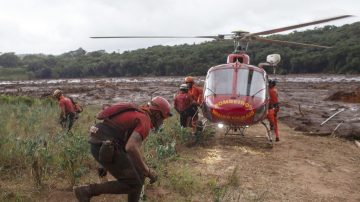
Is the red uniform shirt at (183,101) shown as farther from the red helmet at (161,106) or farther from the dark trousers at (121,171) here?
the dark trousers at (121,171)

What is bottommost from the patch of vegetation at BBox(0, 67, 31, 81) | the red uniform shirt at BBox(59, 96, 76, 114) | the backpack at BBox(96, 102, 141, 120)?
the patch of vegetation at BBox(0, 67, 31, 81)

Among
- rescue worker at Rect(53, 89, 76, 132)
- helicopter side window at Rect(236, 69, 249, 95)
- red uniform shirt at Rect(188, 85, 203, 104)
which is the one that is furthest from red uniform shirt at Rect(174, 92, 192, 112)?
rescue worker at Rect(53, 89, 76, 132)

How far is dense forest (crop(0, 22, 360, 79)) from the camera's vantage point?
5697cm

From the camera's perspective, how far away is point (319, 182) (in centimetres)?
863

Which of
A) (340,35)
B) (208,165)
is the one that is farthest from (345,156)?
(340,35)

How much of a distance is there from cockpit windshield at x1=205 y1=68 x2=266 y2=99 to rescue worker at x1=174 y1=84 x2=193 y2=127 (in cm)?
70

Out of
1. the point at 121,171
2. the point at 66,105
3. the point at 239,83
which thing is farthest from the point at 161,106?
the point at 66,105

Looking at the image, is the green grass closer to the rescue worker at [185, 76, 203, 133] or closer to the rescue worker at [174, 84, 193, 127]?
the rescue worker at [174, 84, 193, 127]

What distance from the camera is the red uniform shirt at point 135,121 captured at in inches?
208

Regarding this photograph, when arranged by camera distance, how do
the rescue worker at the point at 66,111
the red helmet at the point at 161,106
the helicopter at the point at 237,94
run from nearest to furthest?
1. the red helmet at the point at 161,106
2. the helicopter at the point at 237,94
3. the rescue worker at the point at 66,111

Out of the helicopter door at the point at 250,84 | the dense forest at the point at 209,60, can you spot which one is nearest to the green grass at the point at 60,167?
the helicopter door at the point at 250,84

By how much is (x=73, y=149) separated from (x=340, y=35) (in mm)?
64305

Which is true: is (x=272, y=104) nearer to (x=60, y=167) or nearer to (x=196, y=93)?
(x=196, y=93)

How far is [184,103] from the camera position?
12.3 metres
